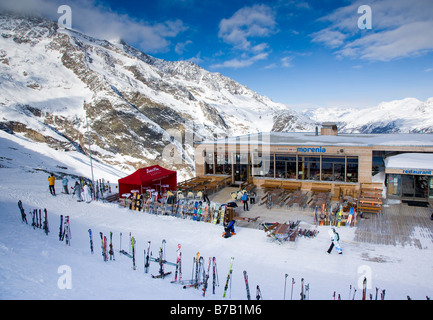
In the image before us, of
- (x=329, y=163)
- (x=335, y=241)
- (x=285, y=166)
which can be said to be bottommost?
(x=335, y=241)

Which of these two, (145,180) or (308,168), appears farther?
(308,168)

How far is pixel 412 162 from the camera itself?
15.1 metres

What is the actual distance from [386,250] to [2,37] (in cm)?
9367

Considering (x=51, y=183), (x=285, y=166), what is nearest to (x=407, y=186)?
(x=285, y=166)

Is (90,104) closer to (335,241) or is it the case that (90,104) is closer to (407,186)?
(407,186)

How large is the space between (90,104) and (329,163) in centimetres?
6006

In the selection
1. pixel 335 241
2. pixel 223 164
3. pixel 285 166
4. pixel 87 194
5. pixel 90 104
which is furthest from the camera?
pixel 90 104

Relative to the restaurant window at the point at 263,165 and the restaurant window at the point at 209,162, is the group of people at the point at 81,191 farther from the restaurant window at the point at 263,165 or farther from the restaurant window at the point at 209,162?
the restaurant window at the point at 263,165

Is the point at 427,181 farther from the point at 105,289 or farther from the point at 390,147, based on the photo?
the point at 105,289

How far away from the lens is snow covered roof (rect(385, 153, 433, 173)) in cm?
1463

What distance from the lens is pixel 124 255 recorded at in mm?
9938

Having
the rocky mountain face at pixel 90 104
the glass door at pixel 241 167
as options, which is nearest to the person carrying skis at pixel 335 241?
the glass door at pixel 241 167
